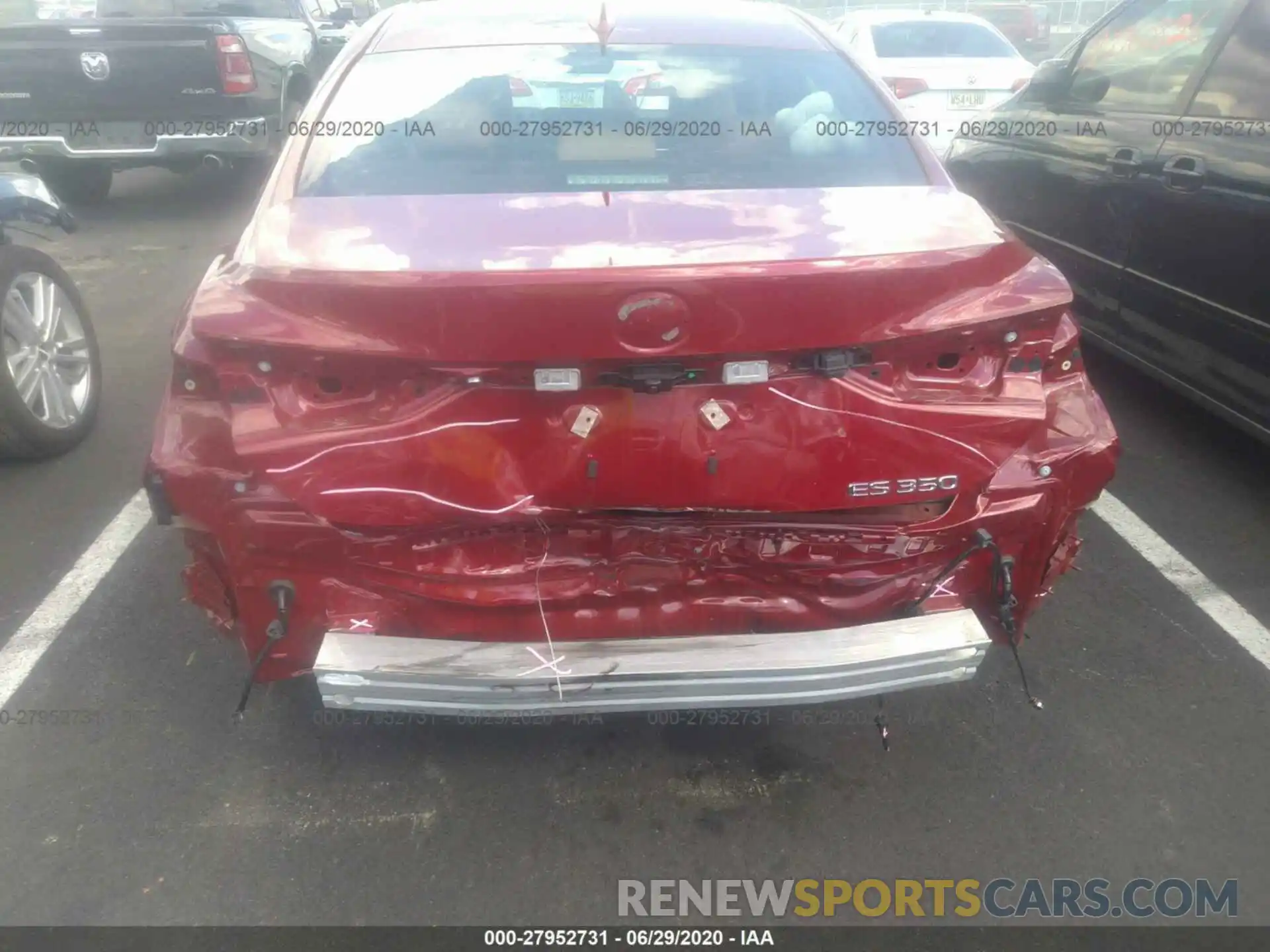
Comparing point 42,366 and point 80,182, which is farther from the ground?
point 42,366

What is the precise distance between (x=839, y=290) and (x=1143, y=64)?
3.38 meters

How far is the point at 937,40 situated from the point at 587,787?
9006 mm

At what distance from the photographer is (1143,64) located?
167 inches

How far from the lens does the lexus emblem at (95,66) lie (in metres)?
6.94

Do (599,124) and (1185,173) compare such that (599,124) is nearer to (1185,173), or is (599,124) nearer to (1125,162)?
(1185,173)

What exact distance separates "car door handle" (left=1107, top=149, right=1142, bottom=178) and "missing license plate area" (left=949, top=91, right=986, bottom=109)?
466 cm

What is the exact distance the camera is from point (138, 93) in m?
7.05

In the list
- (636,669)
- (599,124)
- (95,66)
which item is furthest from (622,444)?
(95,66)

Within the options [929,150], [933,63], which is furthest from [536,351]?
[933,63]

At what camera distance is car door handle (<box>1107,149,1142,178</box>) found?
388cm

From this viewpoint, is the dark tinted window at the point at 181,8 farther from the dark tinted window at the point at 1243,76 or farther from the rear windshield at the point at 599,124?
the dark tinted window at the point at 1243,76

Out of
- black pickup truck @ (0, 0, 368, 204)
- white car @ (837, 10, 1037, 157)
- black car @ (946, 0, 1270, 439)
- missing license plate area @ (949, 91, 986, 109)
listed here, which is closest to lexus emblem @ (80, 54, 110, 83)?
black pickup truck @ (0, 0, 368, 204)

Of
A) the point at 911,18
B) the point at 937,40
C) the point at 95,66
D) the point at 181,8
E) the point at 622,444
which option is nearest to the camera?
the point at 622,444

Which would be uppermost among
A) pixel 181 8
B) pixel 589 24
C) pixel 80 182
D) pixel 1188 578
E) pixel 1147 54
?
pixel 589 24
